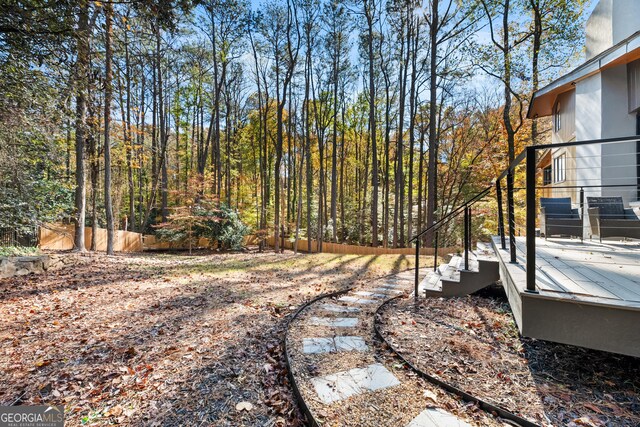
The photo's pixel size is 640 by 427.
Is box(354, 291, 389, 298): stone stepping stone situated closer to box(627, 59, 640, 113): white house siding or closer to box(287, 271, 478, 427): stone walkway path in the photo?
box(287, 271, 478, 427): stone walkway path

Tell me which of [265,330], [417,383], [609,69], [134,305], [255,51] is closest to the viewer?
[417,383]

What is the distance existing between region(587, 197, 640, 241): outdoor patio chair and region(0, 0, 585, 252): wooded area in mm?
5290

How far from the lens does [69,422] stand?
75.2 inches

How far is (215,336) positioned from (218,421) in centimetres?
132

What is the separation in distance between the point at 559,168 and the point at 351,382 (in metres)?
10.6

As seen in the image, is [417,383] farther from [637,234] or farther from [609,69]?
[609,69]

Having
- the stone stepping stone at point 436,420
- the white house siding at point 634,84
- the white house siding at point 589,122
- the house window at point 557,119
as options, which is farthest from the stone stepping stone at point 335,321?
the house window at point 557,119

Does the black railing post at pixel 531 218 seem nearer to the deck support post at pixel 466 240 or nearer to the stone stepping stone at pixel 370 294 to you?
the deck support post at pixel 466 240

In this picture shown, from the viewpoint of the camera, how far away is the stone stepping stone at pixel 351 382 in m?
2.12

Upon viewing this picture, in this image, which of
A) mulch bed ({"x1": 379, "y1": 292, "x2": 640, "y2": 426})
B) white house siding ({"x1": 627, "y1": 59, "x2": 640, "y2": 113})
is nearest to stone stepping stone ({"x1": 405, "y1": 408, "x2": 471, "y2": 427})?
mulch bed ({"x1": 379, "y1": 292, "x2": 640, "y2": 426})

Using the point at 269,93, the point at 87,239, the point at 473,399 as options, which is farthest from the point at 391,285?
the point at 87,239

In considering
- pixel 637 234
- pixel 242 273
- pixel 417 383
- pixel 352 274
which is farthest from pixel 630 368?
pixel 242 273

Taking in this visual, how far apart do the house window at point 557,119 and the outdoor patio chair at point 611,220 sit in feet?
16.1

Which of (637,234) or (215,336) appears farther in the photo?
(637,234)
